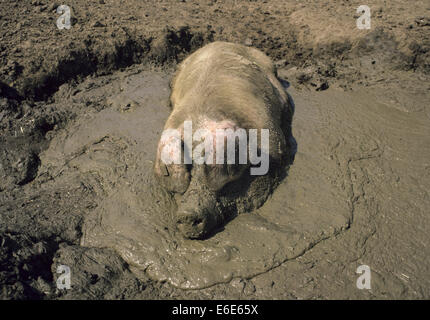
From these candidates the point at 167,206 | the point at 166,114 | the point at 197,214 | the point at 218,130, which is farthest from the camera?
the point at 166,114

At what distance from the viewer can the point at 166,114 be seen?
5.00 meters

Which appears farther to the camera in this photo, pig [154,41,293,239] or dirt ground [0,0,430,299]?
pig [154,41,293,239]

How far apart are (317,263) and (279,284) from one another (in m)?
0.40

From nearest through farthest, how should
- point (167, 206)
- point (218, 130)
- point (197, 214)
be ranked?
point (197, 214), point (218, 130), point (167, 206)

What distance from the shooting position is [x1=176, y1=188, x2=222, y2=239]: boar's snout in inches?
128

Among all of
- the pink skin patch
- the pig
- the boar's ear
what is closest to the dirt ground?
the pig

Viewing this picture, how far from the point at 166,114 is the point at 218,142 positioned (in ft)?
6.12

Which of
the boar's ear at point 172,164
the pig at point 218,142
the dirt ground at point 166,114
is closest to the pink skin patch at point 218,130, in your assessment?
the pig at point 218,142

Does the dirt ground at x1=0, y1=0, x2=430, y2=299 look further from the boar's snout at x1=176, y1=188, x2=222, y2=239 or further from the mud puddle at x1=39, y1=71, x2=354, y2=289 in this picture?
the boar's snout at x1=176, y1=188, x2=222, y2=239

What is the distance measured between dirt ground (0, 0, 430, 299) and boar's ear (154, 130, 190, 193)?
48cm

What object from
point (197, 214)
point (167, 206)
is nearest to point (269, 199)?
point (197, 214)

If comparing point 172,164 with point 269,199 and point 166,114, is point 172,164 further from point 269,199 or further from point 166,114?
point 166,114

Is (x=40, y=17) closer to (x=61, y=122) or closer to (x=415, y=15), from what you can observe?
(x=61, y=122)

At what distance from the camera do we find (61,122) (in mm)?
5055
